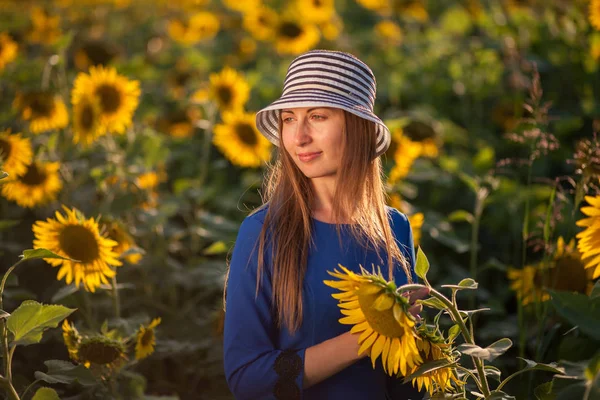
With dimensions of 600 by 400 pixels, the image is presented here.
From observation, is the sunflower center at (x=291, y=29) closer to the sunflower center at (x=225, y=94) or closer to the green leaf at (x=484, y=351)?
the sunflower center at (x=225, y=94)

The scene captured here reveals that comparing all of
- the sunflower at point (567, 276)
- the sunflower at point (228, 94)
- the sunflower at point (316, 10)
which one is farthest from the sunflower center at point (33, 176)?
the sunflower at point (316, 10)

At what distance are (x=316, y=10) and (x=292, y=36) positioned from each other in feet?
1.66

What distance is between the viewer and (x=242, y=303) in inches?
60.5

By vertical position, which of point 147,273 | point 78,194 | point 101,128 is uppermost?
point 101,128

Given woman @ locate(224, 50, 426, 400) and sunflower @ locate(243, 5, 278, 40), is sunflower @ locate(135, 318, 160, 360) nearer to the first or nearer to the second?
woman @ locate(224, 50, 426, 400)

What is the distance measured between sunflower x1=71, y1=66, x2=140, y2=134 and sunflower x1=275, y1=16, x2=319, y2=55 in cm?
199

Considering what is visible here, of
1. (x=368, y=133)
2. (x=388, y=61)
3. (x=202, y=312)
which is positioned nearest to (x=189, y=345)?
(x=202, y=312)

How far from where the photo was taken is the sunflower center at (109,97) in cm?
290

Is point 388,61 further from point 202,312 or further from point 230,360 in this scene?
point 230,360

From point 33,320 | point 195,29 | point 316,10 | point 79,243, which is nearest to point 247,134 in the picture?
point 79,243

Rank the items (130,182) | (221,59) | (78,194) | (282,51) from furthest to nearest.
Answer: (221,59) < (282,51) < (78,194) < (130,182)

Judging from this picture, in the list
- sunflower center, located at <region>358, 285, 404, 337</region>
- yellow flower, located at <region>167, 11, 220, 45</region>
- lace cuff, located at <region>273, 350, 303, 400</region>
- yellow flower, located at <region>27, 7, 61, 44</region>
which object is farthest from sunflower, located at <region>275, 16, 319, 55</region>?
sunflower center, located at <region>358, 285, 404, 337</region>

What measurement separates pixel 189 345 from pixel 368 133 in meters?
0.98

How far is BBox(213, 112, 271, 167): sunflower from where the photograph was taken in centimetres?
321
